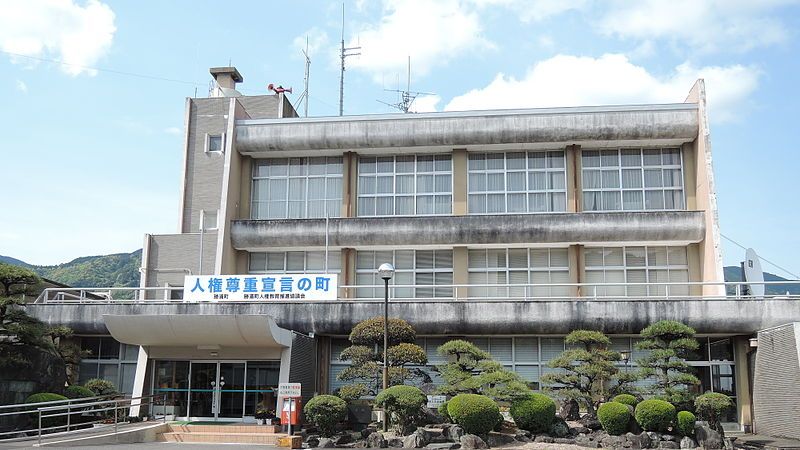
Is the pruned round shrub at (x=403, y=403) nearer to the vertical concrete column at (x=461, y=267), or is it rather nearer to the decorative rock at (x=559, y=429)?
the decorative rock at (x=559, y=429)

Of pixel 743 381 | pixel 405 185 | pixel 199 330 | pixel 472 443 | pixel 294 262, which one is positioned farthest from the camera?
pixel 294 262

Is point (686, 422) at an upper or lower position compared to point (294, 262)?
lower

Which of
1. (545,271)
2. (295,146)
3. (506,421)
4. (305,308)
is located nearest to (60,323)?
(305,308)

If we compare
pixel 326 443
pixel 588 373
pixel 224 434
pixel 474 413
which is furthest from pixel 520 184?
pixel 224 434

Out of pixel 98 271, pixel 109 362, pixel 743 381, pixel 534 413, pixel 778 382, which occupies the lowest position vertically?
pixel 534 413

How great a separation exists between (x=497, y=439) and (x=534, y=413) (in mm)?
1314

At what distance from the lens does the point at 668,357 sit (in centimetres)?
2261

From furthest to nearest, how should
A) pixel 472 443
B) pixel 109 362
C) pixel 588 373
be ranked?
pixel 109 362 < pixel 588 373 < pixel 472 443

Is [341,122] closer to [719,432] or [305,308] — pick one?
[305,308]

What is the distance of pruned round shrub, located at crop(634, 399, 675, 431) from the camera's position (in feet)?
68.3

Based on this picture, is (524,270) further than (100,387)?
Yes

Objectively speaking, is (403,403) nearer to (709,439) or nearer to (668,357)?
(668,357)

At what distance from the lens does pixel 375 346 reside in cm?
2472

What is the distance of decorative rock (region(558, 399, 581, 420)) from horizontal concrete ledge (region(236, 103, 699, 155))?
11.3 metres
